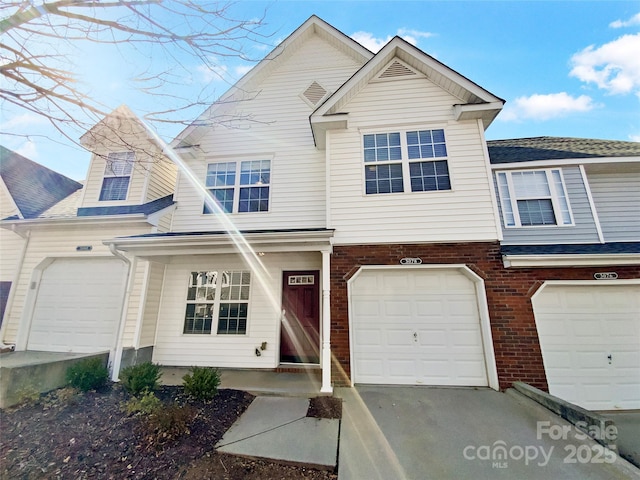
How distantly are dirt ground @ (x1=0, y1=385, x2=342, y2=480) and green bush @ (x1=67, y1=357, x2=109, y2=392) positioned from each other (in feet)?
0.73

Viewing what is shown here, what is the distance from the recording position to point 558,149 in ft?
23.8

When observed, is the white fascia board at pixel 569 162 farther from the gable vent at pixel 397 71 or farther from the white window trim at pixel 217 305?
the white window trim at pixel 217 305

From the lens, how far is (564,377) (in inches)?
192

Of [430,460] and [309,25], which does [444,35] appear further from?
[430,460]

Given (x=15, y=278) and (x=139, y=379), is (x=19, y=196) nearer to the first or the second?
(x=15, y=278)

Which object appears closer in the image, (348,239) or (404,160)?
(348,239)

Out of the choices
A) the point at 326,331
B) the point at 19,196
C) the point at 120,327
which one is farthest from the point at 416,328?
the point at 19,196

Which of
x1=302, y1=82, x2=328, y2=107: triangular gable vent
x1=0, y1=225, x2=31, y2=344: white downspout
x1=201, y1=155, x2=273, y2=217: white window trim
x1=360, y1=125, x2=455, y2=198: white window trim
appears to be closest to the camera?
x1=360, y1=125, x2=455, y2=198: white window trim

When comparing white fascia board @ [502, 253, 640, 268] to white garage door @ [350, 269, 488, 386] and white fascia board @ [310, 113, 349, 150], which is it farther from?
white fascia board @ [310, 113, 349, 150]

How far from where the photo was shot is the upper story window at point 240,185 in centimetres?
726

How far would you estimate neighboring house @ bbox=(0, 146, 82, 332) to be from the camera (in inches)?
289

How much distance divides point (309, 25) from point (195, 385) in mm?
9854

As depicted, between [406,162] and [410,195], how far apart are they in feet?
2.77

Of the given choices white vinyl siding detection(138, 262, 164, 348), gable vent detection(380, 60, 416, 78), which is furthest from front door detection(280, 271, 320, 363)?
gable vent detection(380, 60, 416, 78)
